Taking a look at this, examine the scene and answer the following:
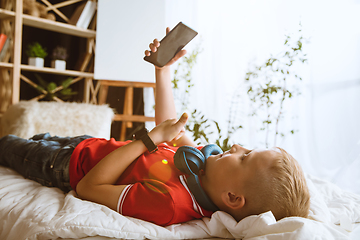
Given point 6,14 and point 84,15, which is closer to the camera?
point 6,14

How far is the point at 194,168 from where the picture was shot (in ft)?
2.68

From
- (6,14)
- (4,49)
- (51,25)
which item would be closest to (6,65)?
(4,49)

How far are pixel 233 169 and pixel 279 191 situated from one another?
0.42 feet

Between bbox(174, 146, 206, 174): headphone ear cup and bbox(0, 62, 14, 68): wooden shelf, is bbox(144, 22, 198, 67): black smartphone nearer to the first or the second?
bbox(174, 146, 206, 174): headphone ear cup

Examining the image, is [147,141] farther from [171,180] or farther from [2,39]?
[2,39]

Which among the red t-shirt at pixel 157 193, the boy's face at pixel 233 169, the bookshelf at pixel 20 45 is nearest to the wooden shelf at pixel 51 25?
the bookshelf at pixel 20 45

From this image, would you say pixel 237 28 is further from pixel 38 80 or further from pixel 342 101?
pixel 38 80

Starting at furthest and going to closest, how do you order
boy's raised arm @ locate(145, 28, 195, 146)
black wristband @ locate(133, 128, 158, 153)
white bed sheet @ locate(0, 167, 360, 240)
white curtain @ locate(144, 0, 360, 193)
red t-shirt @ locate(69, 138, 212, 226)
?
white curtain @ locate(144, 0, 360, 193) < boy's raised arm @ locate(145, 28, 195, 146) < black wristband @ locate(133, 128, 158, 153) < red t-shirt @ locate(69, 138, 212, 226) < white bed sheet @ locate(0, 167, 360, 240)

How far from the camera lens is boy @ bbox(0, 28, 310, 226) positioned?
713 millimetres

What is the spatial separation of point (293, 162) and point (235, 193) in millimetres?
169

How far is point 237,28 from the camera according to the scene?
102 inches

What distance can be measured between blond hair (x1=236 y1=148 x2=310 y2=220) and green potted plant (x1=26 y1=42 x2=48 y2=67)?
2597mm

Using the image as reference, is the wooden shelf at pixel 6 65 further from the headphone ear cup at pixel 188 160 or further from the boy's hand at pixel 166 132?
the headphone ear cup at pixel 188 160

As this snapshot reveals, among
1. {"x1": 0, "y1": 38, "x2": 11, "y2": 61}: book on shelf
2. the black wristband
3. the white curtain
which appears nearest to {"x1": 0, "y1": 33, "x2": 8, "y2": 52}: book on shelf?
{"x1": 0, "y1": 38, "x2": 11, "y2": 61}: book on shelf
